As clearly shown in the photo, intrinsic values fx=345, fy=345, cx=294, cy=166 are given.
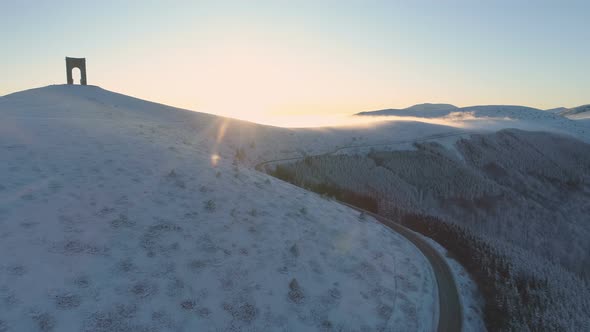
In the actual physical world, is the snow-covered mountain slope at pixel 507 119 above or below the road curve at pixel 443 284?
above

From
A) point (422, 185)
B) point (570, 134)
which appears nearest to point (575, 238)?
point (422, 185)

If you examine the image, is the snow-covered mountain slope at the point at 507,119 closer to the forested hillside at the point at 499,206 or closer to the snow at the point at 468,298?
the forested hillside at the point at 499,206

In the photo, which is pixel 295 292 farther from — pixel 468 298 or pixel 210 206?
pixel 468 298

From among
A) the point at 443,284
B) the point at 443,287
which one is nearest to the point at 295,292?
the point at 443,287

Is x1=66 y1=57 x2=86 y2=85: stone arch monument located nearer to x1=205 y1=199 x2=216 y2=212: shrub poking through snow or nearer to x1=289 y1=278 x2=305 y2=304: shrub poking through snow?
x1=205 y1=199 x2=216 y2=212: shrub poking through snow

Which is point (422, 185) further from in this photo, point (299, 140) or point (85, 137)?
point (85, 137)

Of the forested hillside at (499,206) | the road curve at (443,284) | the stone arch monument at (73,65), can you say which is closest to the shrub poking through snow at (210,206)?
the road curve at (443,284)

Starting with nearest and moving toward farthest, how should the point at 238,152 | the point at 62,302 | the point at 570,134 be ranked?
1. the point at 62,302
2. the point at 238,152
3. the point at 570,134
